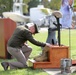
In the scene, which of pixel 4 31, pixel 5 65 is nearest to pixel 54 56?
pixel 5 65

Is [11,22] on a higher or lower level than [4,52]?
higher

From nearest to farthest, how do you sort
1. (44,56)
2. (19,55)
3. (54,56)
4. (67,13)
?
(19,55) < (54,56) < (44,56) < (67,13)

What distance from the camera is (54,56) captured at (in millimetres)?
9500

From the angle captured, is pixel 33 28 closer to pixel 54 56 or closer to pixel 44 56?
pixel 44 56

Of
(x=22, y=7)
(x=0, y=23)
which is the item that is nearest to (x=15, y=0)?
(x=22, y=7)

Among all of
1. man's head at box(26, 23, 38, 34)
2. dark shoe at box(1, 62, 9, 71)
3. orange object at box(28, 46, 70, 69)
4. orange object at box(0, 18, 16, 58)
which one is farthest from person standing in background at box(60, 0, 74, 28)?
dark shoe at box(1, 62, 9, 71)

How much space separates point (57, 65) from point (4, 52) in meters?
3.35

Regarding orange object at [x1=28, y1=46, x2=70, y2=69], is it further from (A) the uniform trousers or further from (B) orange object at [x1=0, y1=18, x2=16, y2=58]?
(B) orange object at [x1=0, y1=18, x2=16, y2=58]

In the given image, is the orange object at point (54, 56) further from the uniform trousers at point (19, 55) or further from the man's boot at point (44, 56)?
the uniform trousers at point (19, 55)

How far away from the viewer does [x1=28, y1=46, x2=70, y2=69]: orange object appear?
9.48 meters

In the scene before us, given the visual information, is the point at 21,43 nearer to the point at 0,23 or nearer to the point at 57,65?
the point at 57,65

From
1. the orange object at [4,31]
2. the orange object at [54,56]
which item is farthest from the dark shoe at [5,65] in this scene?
the orange object at [4,31]

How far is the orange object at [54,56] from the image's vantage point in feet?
31.1

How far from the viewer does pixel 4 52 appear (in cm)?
1238
